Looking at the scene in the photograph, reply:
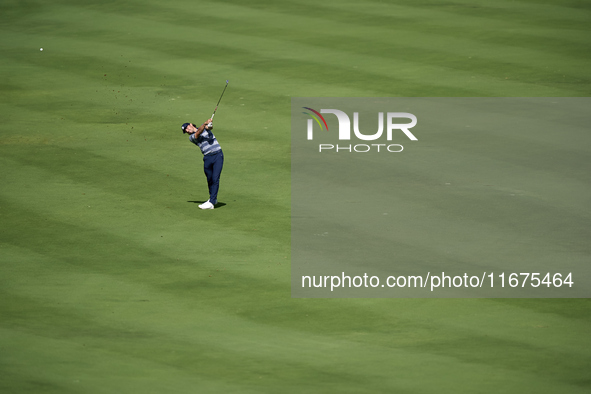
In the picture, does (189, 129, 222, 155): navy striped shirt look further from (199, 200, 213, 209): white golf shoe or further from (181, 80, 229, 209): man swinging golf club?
(199, 200, 213, 209): white golf shoe

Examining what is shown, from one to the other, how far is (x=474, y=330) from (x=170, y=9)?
67.6ft

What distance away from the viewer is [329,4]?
28672 mm

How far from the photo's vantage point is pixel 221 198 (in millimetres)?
16375

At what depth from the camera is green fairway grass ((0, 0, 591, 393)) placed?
10297 millimetres

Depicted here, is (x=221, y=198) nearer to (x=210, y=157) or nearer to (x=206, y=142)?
(x=210, y=157)

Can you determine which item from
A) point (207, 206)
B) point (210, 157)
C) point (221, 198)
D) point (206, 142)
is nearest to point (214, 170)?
point (210, 157)

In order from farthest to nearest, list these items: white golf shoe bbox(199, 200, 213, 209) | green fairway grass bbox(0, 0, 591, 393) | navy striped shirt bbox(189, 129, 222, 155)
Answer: white golf shoe bbox(199, 200, 213, 209), navy striped shirt bbox(189, 129, 222, 155), green fairway grass bbox(0, 0, 591, 393)

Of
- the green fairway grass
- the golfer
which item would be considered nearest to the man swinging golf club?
the golfer

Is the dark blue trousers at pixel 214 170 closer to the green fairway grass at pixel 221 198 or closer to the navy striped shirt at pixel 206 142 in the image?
the navy striped shirt at pixel 206 142

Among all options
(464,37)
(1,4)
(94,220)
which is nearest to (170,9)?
(1,4)

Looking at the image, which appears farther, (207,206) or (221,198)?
(221,198)

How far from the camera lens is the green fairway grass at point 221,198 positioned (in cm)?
1030

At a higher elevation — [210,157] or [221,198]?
[210,157]

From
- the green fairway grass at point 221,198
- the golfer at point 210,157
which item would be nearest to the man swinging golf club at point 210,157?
the golfer at point 210,157
